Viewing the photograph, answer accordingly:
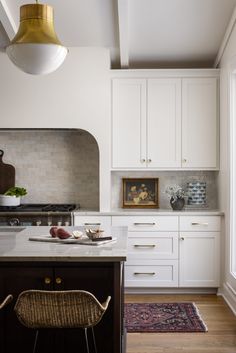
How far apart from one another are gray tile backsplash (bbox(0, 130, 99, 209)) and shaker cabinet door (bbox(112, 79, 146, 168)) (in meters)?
0.46

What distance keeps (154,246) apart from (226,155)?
121 centimetres

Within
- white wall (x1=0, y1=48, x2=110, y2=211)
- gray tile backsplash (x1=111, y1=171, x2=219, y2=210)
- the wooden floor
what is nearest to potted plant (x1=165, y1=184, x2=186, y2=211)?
gray tile backsplash (x1=111, y1=171, x2=219, y2=210)

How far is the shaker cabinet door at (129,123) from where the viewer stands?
19.0 feet

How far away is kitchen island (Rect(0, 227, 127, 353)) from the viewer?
Answer: 3043 mm

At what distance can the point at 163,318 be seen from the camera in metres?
4.75

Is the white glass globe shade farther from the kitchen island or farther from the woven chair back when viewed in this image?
the woven chair back

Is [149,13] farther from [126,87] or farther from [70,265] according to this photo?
[70,265]

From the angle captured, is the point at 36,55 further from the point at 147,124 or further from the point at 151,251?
the point at 151,251

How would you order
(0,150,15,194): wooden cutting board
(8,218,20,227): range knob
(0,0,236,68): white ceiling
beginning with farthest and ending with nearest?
1. (0,150,15,194): wooden cutting board
2. (8,218,20,227): range knob
3. (0,0,236,68): white ceiling

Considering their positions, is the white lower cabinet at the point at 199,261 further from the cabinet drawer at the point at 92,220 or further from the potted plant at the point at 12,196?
the potted plant at the point at 12,196

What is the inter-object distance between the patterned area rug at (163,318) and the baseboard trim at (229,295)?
35 cm

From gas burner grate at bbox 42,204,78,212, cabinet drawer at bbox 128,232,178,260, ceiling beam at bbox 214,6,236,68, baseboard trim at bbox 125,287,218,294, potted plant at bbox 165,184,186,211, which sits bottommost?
baseboard trim at bbox 125,287,218,294

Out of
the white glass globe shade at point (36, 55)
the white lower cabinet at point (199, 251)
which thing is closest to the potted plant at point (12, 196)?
the white lower cabinet at point (199, 251)

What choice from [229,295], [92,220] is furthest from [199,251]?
[92,220]
